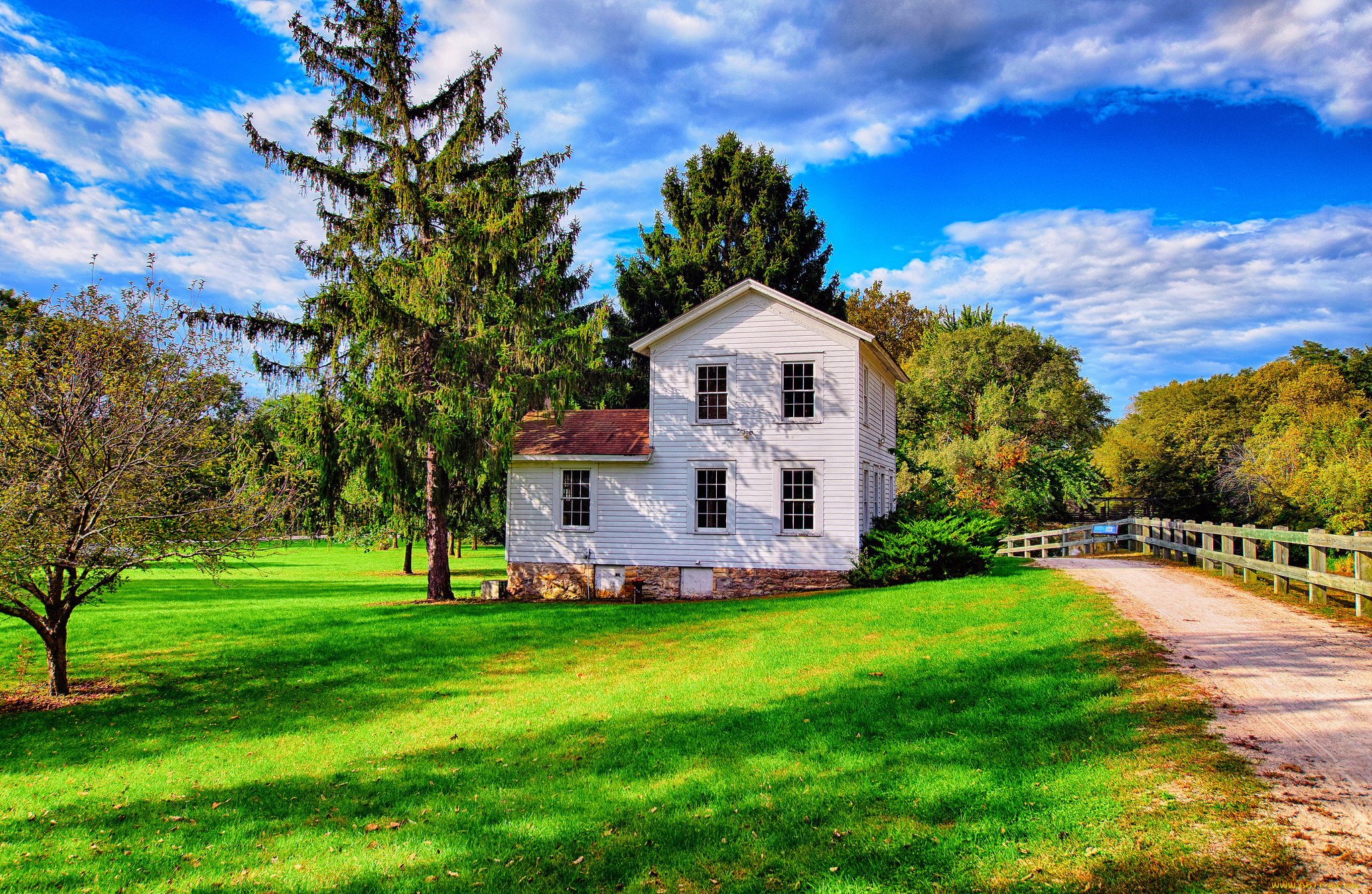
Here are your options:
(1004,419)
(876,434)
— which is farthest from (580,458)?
(1004,419)

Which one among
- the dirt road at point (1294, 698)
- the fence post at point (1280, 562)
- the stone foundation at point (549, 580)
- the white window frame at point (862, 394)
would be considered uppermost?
the white window frame at point (862, 394)

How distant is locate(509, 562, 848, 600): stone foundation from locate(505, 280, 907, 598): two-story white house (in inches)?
1.4

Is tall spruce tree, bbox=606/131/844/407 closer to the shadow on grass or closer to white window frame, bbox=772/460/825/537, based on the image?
white window frame, bbox=772/460/825/537

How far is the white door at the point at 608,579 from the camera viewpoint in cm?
1992

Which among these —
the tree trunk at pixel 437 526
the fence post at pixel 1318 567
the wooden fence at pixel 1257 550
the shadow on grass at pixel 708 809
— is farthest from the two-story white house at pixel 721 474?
the shadow on grass at pixel 708 809

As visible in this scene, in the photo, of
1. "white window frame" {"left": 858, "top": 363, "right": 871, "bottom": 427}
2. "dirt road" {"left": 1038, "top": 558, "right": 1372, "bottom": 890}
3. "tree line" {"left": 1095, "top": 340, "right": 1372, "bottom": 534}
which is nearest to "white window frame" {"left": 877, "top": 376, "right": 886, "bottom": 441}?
"white window frame" {"left": 858, "top": 363, "right": 871, "bottom": 427}

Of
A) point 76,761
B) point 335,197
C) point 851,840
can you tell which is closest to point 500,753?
point 851,840

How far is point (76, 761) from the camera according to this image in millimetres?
7504

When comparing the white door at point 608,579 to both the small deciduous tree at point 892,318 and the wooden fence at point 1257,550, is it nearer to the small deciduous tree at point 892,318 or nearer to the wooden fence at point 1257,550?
the wooden fence at point 1257,550

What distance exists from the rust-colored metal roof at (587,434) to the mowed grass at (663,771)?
859 centimetres

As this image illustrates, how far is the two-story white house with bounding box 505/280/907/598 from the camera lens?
19.1 metres

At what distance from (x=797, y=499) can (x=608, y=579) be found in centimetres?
544

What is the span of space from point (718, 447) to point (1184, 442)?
132ft

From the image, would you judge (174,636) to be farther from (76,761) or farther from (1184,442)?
(1184,442)
